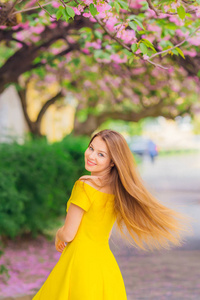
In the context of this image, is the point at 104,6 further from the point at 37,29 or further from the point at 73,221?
the point at 37,29

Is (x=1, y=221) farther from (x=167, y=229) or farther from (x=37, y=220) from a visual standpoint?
(x=167, y=229)

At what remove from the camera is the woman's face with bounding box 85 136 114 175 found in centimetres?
284

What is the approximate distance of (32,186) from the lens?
25.2 feet

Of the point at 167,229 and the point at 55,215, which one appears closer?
the point at 167,229

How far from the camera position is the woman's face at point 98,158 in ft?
9.30

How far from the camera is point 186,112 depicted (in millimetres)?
16219

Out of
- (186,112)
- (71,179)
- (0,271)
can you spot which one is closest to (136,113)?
(186,112)

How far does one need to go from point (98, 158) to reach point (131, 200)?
1.08ft

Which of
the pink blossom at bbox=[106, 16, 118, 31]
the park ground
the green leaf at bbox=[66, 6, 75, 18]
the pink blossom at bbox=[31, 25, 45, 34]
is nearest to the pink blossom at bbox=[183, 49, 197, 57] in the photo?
the pink blossom at bbox=[106, 16, 118, 31]

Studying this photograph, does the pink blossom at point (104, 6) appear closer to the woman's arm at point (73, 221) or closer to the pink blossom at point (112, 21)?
the pink blossom at point (112, 21)

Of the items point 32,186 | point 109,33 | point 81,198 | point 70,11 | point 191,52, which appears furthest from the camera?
point 32,186

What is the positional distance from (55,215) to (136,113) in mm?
7674

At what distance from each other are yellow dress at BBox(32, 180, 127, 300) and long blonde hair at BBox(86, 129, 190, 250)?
8 centimetres

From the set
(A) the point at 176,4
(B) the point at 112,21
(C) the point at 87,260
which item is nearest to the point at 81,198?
(C) the point at 87,260
